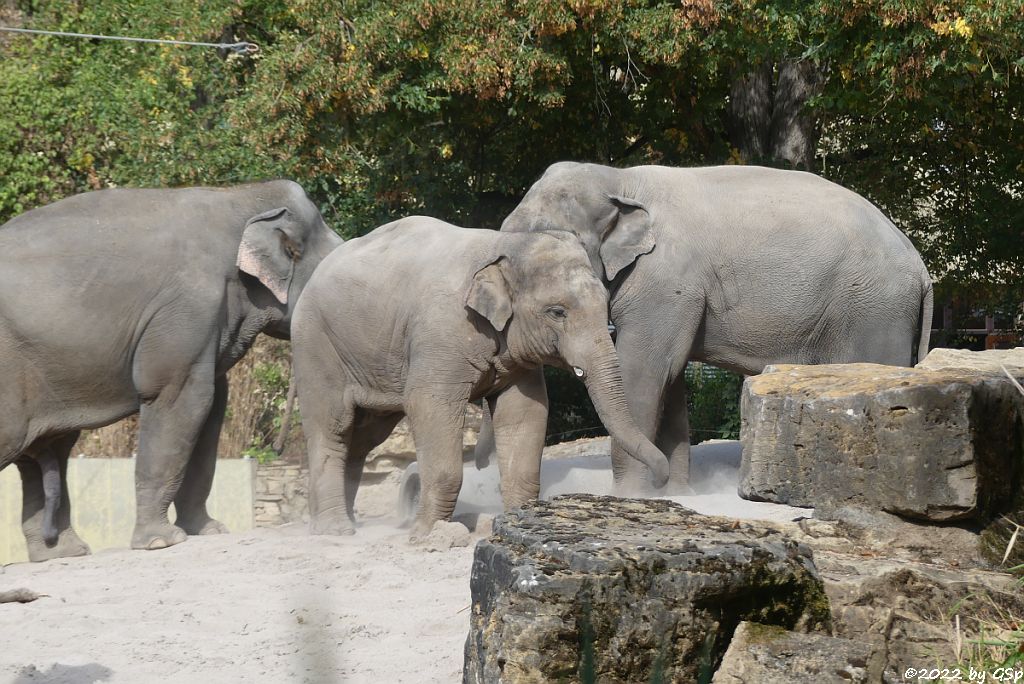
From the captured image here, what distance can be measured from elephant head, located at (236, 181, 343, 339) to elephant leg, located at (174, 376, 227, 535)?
627mm

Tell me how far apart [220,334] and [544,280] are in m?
2.87

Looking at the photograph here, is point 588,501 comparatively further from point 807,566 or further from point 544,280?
point 544,280

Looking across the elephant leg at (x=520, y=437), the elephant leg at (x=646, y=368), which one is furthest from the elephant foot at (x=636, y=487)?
the elephant leg at (x=520, y=437)

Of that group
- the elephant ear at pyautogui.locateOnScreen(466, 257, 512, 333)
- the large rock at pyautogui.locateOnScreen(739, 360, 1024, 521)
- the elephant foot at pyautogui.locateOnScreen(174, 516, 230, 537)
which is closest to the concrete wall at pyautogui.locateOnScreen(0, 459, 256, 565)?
the elephant foot at pyautogui.locateOnScreen(174, 516, 230, 537)

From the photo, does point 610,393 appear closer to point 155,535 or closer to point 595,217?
point 595,217

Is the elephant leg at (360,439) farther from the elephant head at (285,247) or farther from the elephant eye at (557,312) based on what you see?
the elephant eye at (557,312)

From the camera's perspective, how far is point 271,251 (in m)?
9.79

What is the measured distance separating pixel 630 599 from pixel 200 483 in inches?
271

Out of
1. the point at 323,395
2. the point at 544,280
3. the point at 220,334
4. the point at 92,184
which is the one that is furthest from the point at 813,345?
the point at 92,184

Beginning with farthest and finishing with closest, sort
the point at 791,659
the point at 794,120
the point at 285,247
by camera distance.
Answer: the point at 794,120 < the point at 285,247 < the point at 791,659

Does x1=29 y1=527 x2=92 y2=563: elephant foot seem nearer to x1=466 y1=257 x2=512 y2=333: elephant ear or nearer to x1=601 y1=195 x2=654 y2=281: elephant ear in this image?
x1=466 y1=257 x2=512 y2=333: elephant ear

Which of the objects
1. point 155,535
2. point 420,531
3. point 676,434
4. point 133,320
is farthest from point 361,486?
point 420,531

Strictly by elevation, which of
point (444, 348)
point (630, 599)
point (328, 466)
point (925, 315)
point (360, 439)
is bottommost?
point (328, 466)

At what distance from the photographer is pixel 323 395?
908 cm
